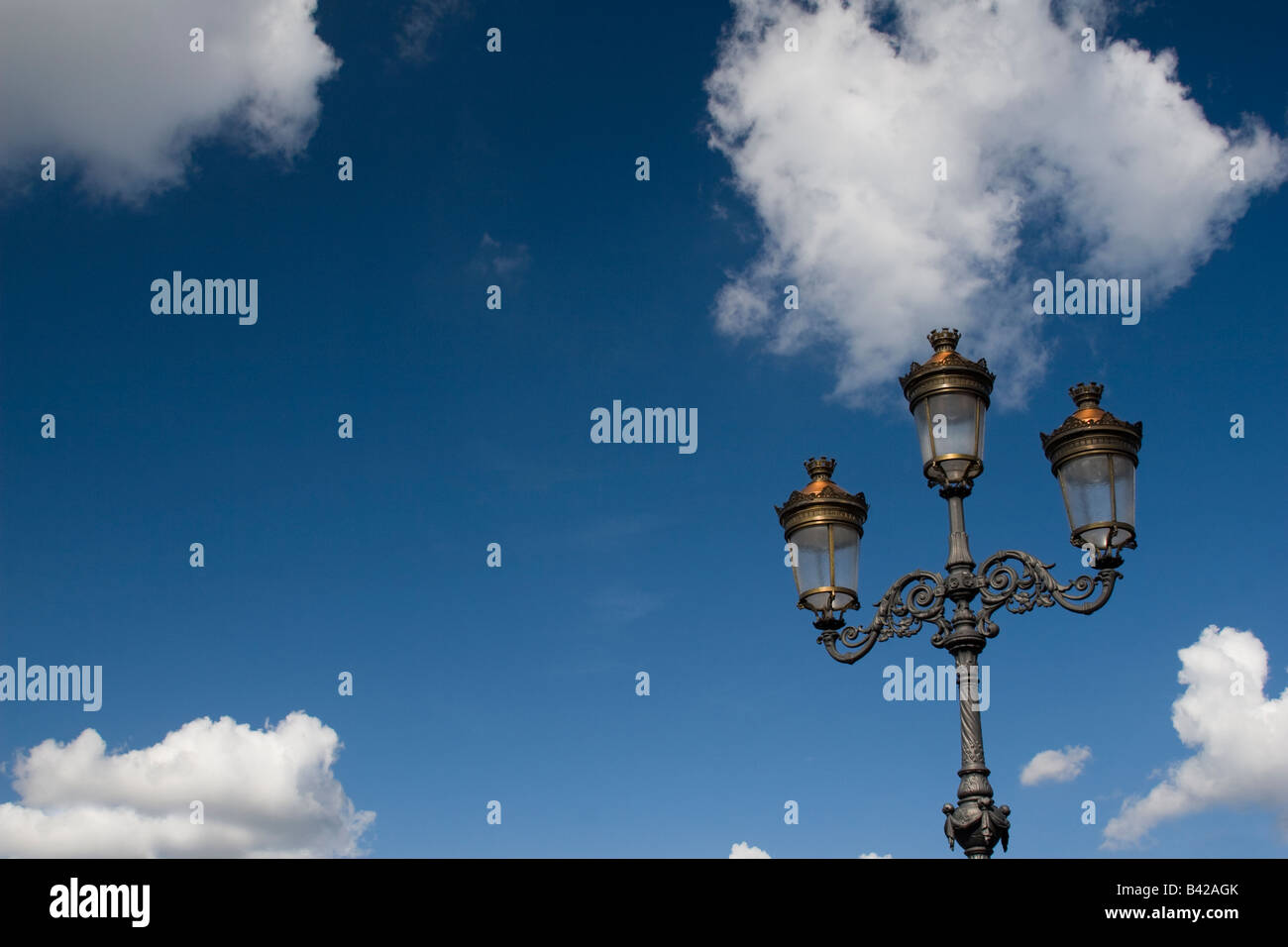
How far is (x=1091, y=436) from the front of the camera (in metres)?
9.94

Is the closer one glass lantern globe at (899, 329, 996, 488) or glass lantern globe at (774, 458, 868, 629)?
glass lantern globe at (899, 329, 996, 488)

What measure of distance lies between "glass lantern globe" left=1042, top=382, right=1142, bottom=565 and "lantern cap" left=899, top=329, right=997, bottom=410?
785mm

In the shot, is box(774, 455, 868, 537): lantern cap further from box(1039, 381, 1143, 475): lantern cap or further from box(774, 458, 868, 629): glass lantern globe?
box(1039, 381, 1143, 475): lantern cap

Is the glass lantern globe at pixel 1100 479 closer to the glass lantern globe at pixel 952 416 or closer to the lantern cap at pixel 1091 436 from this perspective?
the lantern cap at pixel 1091 436

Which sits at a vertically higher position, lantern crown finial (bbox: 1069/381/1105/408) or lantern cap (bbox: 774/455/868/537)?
lantern crown finial (bbox: 1069/381/1105/408)

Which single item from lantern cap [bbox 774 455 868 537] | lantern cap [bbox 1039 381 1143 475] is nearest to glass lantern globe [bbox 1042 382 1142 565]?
lantern cap [bbox 1039 381 1143 475]

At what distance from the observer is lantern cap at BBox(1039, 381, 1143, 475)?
9.91 metres

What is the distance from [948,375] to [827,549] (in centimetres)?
187

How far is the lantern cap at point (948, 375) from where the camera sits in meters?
10.3

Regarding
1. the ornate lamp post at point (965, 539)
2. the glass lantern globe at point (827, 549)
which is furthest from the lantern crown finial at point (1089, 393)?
the glass lantern globe at point (827, 549)
